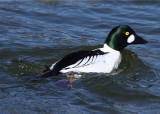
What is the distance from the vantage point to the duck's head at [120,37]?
11.2m

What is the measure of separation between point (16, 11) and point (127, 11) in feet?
10.4

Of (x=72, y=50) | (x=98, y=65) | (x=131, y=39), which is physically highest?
(x=131, y=39)

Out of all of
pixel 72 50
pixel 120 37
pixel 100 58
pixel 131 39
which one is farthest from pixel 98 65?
pixel 72 50

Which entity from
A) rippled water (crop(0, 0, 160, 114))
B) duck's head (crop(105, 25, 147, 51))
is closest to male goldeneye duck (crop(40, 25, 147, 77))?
duck's head (crop(105, 25, 147, 51))

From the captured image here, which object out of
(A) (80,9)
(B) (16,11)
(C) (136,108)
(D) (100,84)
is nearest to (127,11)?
(A) (80,9)

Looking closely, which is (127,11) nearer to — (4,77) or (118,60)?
(118,60)

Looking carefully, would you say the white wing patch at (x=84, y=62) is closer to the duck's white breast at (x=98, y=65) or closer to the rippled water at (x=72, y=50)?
the duck's white breast at (x=98, y=65)

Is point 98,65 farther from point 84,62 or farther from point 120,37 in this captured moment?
point 120,37

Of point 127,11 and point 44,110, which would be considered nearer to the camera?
point 44,110

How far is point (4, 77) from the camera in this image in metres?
10.2

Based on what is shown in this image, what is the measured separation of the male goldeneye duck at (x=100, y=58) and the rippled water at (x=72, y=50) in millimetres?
163

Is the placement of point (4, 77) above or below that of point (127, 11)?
below

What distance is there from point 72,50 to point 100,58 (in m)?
1.60

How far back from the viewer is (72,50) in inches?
481
